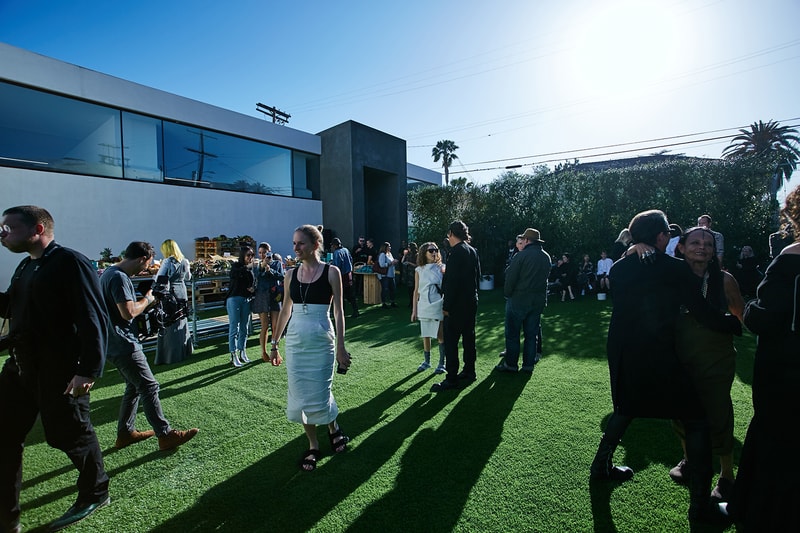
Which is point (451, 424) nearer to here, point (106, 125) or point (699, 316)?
point (699, 316)

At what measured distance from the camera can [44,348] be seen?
2.41 metres

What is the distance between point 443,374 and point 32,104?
12.2m

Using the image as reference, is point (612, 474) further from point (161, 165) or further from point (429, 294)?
point (161, 165)

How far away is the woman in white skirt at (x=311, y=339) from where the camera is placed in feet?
10.1

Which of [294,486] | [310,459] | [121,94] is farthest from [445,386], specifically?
[121,94]

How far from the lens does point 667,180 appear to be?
13.1 metres

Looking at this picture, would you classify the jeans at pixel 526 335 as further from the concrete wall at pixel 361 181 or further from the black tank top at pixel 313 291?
the concrete wall at pixel 361 181

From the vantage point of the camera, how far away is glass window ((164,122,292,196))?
1266 cm

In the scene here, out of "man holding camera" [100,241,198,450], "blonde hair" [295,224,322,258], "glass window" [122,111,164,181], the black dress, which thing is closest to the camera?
the black dress

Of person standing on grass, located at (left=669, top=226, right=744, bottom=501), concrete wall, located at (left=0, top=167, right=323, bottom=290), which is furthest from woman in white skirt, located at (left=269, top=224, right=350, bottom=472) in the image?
concrete wall, located at (left=0, top=167, right=323, bottom=290)

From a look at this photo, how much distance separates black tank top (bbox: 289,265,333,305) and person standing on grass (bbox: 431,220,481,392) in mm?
2056

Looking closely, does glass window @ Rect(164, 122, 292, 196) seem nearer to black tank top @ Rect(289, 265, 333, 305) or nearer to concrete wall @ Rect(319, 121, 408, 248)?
concrete wall @ Rect(319, 121, 408, 248)

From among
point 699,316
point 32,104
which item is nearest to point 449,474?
point 699,316

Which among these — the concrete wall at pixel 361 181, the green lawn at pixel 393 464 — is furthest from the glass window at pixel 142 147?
the green lawn at pixel 393 464
